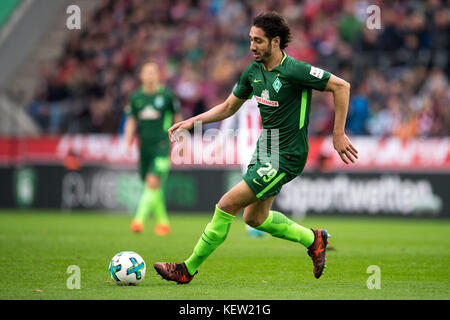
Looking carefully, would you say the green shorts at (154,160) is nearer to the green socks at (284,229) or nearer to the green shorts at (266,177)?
the green socks at (284,229)

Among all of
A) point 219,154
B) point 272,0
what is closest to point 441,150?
point 219,154

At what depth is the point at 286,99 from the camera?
726 cm

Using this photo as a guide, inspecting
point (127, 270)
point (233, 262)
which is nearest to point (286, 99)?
point (127, 270)

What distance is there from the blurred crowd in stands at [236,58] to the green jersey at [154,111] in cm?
479

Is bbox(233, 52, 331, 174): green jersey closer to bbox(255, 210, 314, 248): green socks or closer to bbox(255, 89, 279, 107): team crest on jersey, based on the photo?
bbox(255, 89, 279, 107): team crest on jersey

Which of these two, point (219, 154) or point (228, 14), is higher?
point (228, 14)

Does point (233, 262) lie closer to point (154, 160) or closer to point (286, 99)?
point (286, 99)

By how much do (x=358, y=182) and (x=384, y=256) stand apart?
7539mm

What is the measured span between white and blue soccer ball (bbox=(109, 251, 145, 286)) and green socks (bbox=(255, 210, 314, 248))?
1240mm

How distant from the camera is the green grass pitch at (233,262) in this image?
681 cm

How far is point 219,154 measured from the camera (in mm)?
18281

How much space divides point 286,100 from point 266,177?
2.41 feet

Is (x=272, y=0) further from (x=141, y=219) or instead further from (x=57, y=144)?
(x=141, y=219)

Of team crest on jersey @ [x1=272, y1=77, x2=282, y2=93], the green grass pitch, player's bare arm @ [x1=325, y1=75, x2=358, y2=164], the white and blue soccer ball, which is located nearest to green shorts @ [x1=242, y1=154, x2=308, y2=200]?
player's bare arm @ [x1=325, y1=75, x2=358, y2=164]
